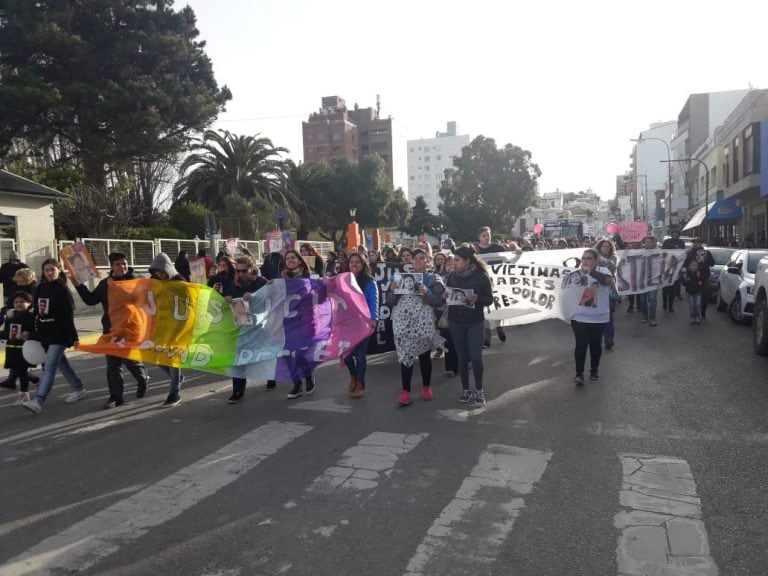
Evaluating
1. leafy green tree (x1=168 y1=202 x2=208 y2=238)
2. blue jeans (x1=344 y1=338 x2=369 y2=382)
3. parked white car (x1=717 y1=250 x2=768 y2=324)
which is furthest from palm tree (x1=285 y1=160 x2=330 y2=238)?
blue jeans (x1=344 y1=338 x2=369 y2=382)

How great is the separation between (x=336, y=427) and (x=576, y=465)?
235 centimetres

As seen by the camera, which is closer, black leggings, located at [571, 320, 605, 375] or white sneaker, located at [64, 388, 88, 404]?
white sneaker, located at [64, 388, 88, 404]

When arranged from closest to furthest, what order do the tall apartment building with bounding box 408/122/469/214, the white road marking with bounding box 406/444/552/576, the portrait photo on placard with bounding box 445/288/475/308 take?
the white road marking with bounding box 406/444/552/576
the portrait photo on placard with bounding box 445/288/475/308
the tall apartment building with bounding box 408/122/469/214

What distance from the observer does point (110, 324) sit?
7680 millimetres

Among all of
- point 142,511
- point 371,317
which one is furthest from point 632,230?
point 142,511

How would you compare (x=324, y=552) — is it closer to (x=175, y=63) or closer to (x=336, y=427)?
(x=336, y=427)

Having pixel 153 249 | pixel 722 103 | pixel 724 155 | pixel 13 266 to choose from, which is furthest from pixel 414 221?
pixel 13 266

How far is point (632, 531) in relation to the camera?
3.98 m

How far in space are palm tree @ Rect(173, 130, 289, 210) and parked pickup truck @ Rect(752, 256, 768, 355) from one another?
107 feet

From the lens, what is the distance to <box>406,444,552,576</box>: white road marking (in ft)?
12.1

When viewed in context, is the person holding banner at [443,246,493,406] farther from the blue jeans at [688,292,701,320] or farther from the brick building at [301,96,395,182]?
the brick building at [301,96,395,182]

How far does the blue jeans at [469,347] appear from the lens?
718 cm

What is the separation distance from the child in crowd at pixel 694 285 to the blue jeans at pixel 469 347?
23.9ft

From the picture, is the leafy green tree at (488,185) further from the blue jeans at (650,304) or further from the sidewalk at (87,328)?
the blue jeans at (650,304)
